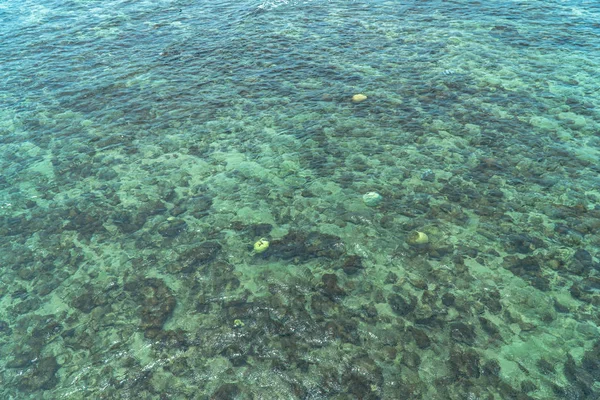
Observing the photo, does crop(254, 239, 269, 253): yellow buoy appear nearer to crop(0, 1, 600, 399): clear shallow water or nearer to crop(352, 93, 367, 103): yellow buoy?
crop(0, 1, 600, 399): clear shallow water

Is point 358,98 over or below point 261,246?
over

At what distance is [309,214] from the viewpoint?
49.6 ft

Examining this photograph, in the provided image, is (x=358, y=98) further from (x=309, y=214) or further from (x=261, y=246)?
(x=261, y=246)

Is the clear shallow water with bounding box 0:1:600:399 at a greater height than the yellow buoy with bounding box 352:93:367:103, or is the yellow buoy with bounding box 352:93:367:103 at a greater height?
the yellow buoy with bounding box 352:93:367:103

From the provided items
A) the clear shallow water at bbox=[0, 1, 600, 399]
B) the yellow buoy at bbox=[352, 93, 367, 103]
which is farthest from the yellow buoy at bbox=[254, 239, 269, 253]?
the yellow buoy at bbox=[352, 93, 367, 103]

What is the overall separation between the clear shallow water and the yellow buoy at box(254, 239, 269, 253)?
0.65ft

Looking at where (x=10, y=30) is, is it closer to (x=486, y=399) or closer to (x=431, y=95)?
(x=431, y=95)

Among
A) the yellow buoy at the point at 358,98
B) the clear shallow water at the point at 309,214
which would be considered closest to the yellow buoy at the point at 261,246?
the clear shallow water at the point at 309,214

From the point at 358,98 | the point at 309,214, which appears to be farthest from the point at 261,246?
the point at 358,98

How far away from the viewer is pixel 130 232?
1495cm

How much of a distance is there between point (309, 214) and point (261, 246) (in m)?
2.38

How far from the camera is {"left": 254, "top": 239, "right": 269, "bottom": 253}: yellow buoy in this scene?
13.8m

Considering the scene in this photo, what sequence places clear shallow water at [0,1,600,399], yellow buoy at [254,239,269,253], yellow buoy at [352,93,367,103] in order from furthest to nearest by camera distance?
yellow buoy at [352,93,367,103] → yellow buoy at [254,239,269,253] → clear shallow water at [0,1,600,399]

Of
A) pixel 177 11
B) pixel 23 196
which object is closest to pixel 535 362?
pixel 23 196
